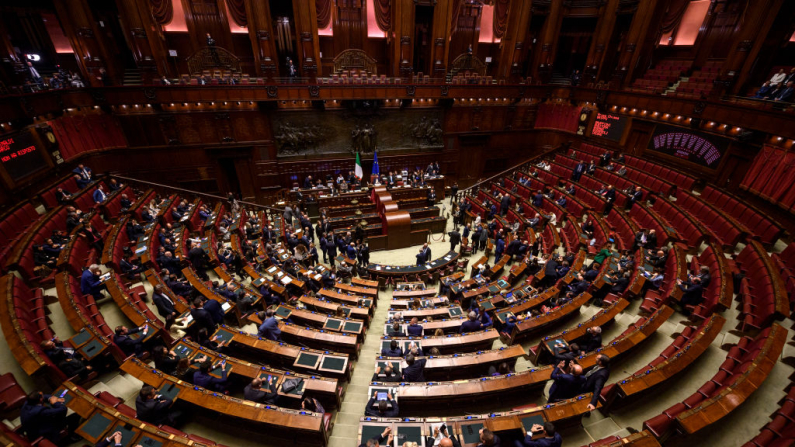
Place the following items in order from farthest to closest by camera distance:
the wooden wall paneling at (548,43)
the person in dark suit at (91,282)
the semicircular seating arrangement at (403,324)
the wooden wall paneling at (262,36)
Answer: the wooden wall paneling at (548,43), the wooden wall paneling at (262,36), the person in dark suit at (91,282), the semicircular seating arrangement at (403,324)

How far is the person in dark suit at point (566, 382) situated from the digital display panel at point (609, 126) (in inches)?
592

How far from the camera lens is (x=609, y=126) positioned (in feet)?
52.7

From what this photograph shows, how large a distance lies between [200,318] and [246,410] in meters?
2.55

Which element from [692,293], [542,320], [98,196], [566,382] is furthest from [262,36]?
[692,293]

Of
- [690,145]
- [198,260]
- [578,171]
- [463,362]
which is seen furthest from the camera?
[578,171]

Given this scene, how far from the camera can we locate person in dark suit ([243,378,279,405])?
4586 millimetres

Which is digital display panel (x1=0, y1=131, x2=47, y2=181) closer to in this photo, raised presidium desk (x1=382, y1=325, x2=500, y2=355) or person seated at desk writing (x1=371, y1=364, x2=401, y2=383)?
raised presidium desk (x1=382, y1=325, x2=500, y2=355)

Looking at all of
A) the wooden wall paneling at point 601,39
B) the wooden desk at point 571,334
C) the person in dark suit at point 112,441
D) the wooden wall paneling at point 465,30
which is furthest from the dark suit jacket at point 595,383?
the wooden wall paneling at point 465,30

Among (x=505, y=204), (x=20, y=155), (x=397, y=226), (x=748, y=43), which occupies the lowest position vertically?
(x=397, y=226)

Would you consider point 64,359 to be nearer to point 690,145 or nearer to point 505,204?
point 505,204

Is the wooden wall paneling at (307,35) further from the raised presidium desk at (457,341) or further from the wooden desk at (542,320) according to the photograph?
the wooden desk at (542,320)

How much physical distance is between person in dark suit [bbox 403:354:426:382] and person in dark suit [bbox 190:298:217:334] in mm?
3907

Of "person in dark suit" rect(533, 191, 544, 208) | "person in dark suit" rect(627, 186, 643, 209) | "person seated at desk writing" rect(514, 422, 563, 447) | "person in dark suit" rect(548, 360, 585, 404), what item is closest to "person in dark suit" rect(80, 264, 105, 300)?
"person seated at desk writing" rect(514, 422, 563, 447)

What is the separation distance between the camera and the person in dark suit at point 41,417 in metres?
3.77
